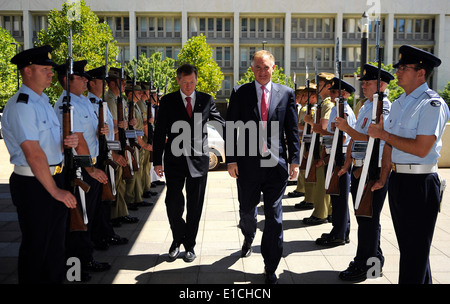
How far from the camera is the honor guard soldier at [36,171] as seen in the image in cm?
341

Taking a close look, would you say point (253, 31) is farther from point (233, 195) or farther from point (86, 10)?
point (233, 195)

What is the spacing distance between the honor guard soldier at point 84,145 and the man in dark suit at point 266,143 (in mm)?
1498

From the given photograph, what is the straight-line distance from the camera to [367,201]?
4227 mm

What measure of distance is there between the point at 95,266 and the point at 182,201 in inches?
49.2

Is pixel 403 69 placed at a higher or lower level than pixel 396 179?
higher

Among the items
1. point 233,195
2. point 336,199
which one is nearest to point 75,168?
point 336,199

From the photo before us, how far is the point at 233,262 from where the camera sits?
17.5ft

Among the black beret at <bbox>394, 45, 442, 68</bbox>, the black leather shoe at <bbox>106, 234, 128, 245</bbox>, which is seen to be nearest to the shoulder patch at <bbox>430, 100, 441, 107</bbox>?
the black beret at <bbox>394, 45, 442, 68</bbox>

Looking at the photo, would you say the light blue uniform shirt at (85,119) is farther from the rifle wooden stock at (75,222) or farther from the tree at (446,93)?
the tree at (446,93)

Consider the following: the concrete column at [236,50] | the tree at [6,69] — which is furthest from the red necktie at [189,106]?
the concrete column at [236,50]

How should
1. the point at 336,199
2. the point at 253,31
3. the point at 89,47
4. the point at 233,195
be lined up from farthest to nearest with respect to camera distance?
1. the point at 253,31
2. the point at 89,47
3. the point at 233,195
4. the point at 336,199

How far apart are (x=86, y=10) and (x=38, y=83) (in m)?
26.6

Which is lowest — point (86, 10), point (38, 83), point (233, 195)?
point (233, 195)
